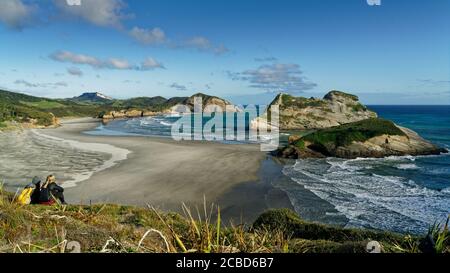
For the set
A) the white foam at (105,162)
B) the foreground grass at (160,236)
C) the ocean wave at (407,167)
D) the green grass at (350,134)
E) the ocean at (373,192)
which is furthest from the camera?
the green grass at (350,134)

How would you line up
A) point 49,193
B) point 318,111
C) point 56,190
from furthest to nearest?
point 318,111 < point 56,190 < point 49,193

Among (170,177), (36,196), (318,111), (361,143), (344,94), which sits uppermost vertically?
(344,94)

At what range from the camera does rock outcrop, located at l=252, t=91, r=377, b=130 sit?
90.2m

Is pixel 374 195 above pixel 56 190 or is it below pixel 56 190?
below

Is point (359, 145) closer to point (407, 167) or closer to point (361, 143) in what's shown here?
point (361, 143)

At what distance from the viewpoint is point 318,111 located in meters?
93.1

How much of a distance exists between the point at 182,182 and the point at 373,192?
15.6m

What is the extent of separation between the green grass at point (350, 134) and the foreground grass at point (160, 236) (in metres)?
34.7

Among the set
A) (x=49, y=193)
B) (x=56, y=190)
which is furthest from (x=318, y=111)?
(x=49, y=193)

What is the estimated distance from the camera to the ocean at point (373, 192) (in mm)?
18875

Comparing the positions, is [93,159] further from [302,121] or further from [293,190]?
[302,121]

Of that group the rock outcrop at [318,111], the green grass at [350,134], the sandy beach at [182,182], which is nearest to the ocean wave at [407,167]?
the green grass at [350,134]

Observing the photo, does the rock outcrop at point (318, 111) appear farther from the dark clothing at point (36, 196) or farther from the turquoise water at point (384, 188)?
the dark clothing at point (36, 196)
